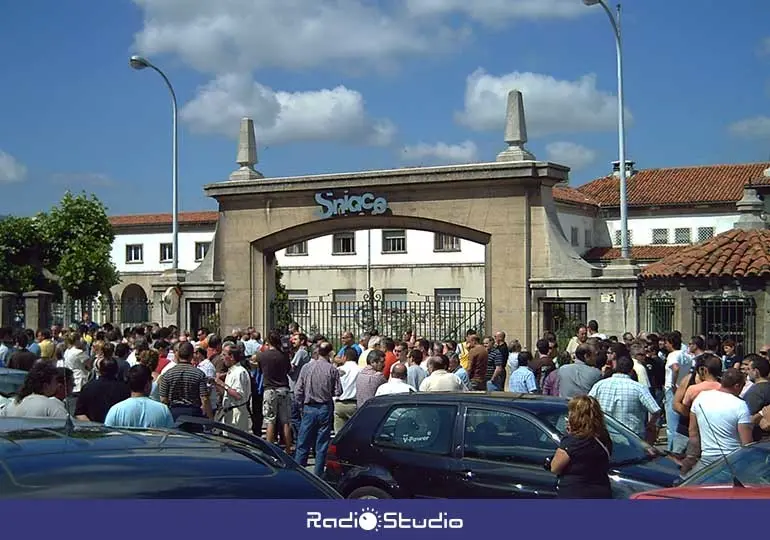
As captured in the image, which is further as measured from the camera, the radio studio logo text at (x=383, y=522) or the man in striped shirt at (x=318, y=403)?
the man in striped shirt at (x=318, y=403)

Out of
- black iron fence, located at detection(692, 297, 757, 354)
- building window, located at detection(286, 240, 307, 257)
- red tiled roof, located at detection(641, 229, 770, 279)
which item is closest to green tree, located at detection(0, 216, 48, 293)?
building window, located at detection(286, 240, 307, 257)

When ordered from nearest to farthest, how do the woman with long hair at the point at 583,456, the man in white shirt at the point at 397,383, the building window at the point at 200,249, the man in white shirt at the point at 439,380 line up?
the woman with long hair at the point at 583,456 < the man in white shirt at the point at 397,383 < the man in white shirt at the point at 439,380 < the building window at the point at 200,249

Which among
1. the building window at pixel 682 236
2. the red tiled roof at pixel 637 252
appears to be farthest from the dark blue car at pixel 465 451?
the building window at pixel 682 236

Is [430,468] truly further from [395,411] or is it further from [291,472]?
[291,472]

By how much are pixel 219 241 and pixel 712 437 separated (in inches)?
742

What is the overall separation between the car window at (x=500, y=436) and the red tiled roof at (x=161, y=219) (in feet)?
185

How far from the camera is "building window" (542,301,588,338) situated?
2198 centimetres

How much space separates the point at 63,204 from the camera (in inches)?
1695

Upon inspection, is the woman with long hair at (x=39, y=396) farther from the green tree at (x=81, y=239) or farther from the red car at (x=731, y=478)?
the green tree at (x=81, y=239)

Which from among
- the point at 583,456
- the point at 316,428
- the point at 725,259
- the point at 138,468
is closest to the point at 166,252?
the point at 725,259

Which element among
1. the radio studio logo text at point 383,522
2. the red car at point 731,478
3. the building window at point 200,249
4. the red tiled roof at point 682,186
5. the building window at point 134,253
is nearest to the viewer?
the radio studio logo text at point 383,522

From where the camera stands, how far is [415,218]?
78.6 ft

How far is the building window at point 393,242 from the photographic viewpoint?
63.3m

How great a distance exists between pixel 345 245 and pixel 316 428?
51.8 meters
